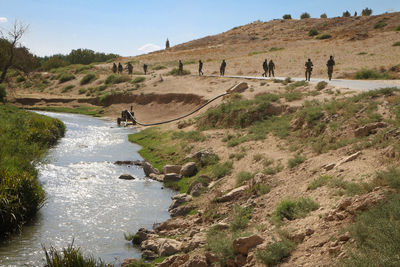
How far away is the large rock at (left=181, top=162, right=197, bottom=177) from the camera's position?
20.4m

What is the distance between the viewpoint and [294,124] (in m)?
21.6

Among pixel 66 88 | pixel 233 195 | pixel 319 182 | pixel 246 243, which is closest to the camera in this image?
pixel 246 243

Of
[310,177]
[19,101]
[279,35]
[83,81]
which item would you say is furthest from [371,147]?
[279,35]

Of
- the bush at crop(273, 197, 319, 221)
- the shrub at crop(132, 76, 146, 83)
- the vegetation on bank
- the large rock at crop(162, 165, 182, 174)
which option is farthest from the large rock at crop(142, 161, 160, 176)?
the shrub at crop(132, 76, 146, 83)

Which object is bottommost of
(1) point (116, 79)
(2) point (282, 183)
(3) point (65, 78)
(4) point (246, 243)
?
(4) point (246, 243)

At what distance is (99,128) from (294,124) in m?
20.8

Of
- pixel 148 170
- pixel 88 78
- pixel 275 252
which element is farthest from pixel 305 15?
pixel 275 252

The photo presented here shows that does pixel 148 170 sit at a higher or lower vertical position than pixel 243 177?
lower

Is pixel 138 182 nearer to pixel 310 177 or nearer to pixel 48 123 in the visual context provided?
pixel 310 177

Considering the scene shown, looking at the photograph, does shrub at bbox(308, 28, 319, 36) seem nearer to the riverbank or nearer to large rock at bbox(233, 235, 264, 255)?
the riverbank

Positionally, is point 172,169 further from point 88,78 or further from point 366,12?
point 366,12

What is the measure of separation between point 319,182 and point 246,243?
12.3ft

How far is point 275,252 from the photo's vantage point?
29.4 ft

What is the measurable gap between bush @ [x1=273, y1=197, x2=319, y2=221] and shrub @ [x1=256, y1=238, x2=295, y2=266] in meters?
1.72
